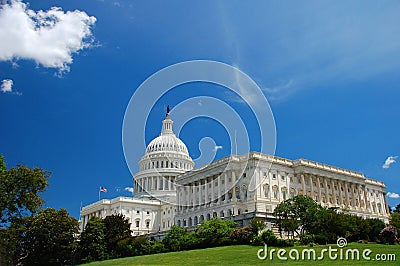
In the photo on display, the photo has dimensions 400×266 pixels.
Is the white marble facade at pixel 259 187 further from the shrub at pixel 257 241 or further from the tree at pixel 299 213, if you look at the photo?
the shrub at pixel 257 241

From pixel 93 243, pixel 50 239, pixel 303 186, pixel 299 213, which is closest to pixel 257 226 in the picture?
pixel 299 213

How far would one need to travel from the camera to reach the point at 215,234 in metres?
51.7

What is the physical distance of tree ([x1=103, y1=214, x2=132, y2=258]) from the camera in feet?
188

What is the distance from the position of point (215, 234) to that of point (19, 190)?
2483 cm

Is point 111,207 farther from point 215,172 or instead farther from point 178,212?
point 215,172

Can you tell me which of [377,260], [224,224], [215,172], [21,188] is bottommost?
[377,260]

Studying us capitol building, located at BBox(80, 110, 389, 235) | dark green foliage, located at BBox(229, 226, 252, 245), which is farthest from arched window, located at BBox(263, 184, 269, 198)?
dark green foliage, located at BBox(229, 226, 252, 245)

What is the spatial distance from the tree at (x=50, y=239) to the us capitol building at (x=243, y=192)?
16.9m

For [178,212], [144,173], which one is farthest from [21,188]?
[144,173]

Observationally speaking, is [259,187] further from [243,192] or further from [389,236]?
[389,236]

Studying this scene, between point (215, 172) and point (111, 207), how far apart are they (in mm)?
41657

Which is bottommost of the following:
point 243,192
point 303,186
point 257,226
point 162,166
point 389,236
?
point 389,236

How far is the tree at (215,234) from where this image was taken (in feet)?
165

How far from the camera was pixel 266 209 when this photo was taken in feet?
255
